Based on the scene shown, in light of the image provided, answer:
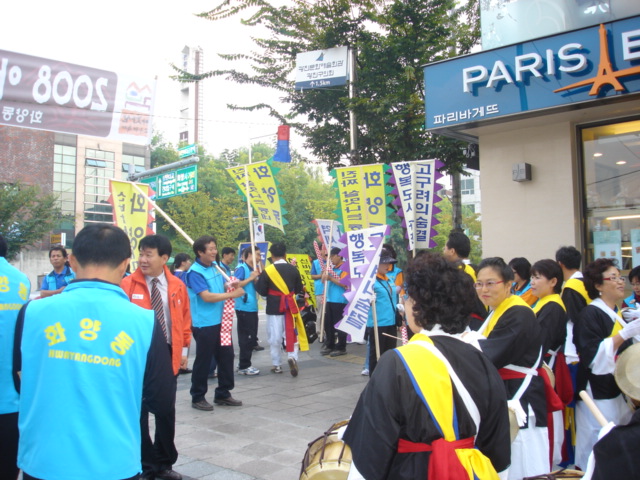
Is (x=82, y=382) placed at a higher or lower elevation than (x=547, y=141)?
lower

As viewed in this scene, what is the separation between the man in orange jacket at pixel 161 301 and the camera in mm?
4449

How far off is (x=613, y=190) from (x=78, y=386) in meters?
8.03

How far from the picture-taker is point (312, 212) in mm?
36094

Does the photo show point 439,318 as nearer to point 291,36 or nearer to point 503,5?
point 503,5

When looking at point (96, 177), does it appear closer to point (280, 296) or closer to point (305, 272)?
point (305, 272)

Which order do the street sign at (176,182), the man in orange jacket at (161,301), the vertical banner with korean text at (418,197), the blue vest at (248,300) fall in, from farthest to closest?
the street sign at (176,182) < the blue vest at (248,300) < the vertical banner with korean text at (418,197) < the man in orange jacket at (161,301)

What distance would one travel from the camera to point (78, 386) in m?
2.31

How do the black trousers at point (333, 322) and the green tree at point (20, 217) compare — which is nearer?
the black trousers at point (333, 322)

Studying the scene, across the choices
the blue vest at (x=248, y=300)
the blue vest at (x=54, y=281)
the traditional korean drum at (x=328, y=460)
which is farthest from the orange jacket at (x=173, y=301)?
the blue vest at (x=54, y=281)

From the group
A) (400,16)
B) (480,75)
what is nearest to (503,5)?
(480,75)

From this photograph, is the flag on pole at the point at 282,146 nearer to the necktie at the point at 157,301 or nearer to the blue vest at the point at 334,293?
the blue vest at the point at 334,293

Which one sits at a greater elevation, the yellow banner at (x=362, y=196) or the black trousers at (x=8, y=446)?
the yellow banner at (x=362, y=196)

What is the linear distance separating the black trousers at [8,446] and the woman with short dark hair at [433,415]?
2121mm

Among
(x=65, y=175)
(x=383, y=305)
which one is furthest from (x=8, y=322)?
(x=65, y=175)
